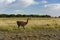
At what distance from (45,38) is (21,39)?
5.91 ft

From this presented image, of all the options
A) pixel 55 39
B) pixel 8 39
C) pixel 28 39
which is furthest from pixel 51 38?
pixel 8 39

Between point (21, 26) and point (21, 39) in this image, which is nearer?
point (21, 39)

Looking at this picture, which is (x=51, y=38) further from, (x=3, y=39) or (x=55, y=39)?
(x=3, y=39)

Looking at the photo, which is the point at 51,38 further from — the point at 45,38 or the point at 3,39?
the point at 3,39

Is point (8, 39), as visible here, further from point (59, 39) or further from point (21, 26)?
point (21, 26)

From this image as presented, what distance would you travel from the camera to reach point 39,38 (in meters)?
15.5

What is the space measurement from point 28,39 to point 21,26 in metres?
11.9

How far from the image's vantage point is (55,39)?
50.5ft

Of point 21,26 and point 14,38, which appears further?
point 21,26

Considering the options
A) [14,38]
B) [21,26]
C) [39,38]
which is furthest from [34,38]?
[21,26]

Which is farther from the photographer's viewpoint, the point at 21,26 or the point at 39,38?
the point at 21,26

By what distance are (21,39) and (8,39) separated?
927mm

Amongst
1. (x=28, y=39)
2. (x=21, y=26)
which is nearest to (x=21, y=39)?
(x=28, y=39)

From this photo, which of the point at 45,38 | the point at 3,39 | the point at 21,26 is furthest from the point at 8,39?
the point at 21,26
